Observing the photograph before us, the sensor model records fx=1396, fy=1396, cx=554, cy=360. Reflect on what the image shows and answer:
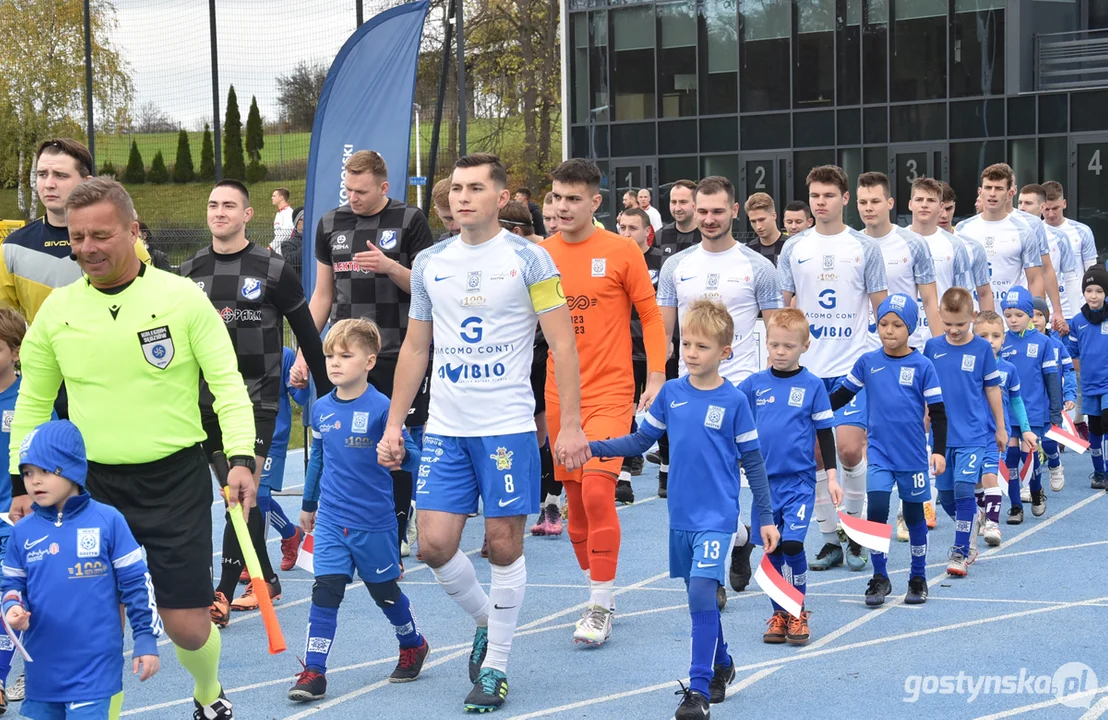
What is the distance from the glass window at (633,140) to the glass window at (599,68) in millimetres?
529

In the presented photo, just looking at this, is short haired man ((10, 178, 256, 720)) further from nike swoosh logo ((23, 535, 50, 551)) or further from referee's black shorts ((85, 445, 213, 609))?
nike swoosh logo ((23, 535, 50, 551))

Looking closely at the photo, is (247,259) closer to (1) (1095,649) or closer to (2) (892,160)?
(1) (1095,649)

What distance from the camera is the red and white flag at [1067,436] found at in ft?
34.4

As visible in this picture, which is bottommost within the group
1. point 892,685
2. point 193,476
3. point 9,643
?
point 892,685

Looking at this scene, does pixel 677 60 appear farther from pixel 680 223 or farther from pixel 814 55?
pixel 680 223

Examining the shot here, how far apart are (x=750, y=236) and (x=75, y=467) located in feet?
83.8

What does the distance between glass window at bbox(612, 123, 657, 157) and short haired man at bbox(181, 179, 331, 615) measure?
25.1 metres

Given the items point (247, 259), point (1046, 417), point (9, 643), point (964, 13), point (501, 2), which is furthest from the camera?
point (501, 2)

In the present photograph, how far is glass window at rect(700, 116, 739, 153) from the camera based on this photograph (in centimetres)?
3077

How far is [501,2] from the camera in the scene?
141ft

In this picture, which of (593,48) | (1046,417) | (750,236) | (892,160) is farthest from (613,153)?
(1046,417)

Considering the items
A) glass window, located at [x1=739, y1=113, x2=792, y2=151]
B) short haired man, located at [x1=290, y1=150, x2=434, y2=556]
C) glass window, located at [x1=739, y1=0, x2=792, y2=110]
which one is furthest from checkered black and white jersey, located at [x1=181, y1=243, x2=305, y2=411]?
glass window, located at [x1=739, y1=0, x2=792, y2=110]

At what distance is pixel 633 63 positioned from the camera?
105 ft

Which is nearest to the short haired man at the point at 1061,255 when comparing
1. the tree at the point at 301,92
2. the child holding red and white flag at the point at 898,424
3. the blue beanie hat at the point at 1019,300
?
the blue beanie hat at the point at 1019,300
